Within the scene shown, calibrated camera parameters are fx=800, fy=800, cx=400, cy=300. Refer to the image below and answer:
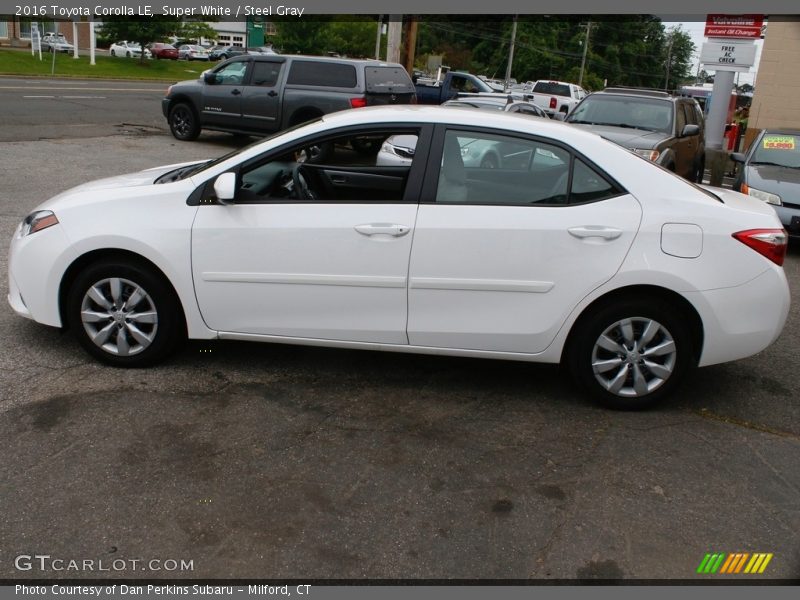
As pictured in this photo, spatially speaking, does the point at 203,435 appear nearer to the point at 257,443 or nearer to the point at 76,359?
the point at 257,443

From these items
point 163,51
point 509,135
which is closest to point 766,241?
point 509,135

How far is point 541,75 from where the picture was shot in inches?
3233

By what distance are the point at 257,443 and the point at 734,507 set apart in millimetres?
2306

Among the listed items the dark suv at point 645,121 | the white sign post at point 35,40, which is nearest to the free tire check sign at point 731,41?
the dark suv at point 645,121

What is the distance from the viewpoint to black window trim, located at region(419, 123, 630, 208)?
4441 millimetres

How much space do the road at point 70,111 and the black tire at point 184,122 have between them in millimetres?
1188

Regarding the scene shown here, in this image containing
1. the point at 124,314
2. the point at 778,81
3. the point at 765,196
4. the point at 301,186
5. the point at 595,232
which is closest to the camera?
the point at 595,232

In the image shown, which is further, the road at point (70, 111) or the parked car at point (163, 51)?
the parked car at point (163, 51)

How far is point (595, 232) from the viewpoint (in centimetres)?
436

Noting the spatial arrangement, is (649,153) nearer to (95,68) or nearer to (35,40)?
(95,68)

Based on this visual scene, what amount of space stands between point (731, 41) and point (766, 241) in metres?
12.7

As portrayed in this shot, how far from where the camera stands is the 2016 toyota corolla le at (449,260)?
4383 millimetres

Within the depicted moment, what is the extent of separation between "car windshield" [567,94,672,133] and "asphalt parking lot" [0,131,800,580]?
23.5ft

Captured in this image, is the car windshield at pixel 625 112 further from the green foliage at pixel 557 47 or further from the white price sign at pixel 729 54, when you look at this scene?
the green foliage at pixel 557 47
